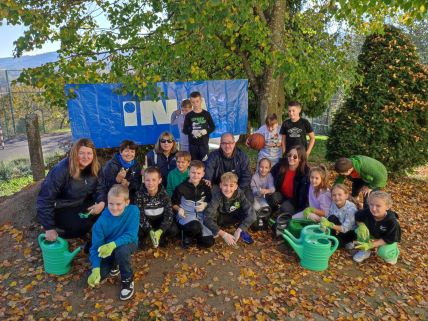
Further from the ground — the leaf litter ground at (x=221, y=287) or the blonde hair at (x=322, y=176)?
the blonde hair at (x=322, y=176)

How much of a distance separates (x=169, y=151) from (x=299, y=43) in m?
3.08

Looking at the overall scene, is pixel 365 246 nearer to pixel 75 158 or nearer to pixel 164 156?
pixel 164 156

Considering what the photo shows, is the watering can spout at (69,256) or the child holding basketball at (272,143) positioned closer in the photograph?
the watering can spout at (69,256)

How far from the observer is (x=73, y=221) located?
442 cm

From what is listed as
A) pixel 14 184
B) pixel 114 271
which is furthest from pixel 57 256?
pixel 14 184

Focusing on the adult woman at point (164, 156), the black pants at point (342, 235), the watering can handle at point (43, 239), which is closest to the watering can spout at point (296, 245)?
the black pants at point (342, 235)

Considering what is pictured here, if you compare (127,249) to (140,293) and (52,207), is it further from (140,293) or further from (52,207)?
(52,207)

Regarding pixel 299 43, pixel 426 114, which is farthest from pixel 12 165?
pixel 426 114

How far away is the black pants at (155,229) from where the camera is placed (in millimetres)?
4484

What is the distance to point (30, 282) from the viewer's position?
13.2 feet

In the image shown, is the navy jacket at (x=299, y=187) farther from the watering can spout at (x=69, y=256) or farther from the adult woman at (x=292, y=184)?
the watering can spout at (x=69, y=256)

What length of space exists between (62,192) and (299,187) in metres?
3.24

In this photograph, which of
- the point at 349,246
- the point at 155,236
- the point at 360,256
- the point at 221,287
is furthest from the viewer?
the point at 349,246

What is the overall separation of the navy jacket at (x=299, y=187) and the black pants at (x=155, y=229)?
1738 millimetres
